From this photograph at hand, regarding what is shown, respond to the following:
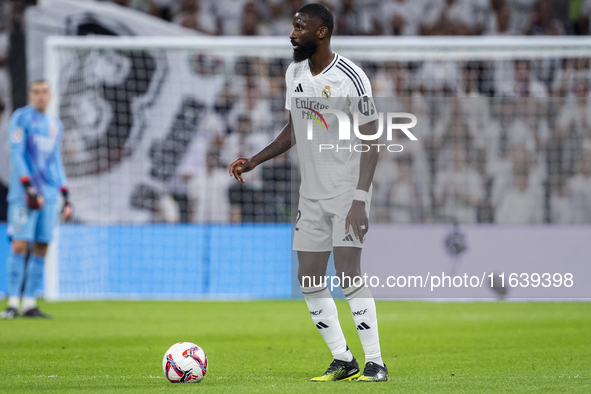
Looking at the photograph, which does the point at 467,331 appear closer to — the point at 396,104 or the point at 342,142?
the point at 342,142

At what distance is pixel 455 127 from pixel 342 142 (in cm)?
795

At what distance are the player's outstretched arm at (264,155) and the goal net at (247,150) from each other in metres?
6.02

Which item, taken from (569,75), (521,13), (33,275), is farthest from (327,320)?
(521,13)

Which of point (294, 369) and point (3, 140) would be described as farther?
point (3, 140)

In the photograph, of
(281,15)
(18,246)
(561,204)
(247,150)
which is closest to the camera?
(18,246)

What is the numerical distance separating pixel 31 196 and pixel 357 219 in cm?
506

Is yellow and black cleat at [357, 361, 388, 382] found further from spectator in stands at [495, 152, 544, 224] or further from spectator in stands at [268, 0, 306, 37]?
spectator in stands at [268, 0, 306, 37]

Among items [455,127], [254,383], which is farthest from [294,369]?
[455,127]

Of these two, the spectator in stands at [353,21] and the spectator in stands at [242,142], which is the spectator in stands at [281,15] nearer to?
the spectator in stands at [353,21]

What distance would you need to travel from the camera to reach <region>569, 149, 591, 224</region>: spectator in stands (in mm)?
11359

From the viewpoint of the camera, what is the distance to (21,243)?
8547 millimetres

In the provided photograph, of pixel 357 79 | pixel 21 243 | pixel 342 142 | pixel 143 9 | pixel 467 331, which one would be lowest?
pixel 467 331

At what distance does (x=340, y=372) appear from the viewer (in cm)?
433

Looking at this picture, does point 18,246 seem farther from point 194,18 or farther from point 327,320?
point 194,18
